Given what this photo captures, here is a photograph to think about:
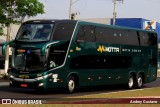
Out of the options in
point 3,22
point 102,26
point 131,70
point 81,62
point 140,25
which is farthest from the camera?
point 140,25

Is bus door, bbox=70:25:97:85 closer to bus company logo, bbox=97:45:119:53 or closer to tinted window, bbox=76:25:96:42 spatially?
tinted window, bbox=76:25:96:42

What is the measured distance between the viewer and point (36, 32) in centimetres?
2364

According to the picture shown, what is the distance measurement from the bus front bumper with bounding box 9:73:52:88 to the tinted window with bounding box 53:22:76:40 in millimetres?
1935

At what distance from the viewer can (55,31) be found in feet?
76.9

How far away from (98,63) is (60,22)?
13.0 ft

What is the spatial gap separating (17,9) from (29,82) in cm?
1174

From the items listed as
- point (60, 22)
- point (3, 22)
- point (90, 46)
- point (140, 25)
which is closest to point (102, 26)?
point (90, 46)

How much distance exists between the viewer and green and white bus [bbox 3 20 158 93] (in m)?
23.2

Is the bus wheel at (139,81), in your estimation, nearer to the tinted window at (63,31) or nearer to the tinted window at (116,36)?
the tinted window at (116,36)

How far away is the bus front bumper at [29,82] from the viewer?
23.1 meters

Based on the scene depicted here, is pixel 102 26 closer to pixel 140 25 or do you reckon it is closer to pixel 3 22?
pixel 3 22

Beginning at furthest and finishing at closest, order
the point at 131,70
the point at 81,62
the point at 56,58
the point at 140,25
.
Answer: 1. the point at 140,25
2. the point at 131,70
3. the point at 81,62
4. the point at 56,58

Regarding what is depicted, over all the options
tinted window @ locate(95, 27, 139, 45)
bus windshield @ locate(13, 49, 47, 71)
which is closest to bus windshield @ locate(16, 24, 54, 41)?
bus windshield @ locate(13, 49, 47, 71)

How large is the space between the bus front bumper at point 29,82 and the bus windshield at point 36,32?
1.89 m
